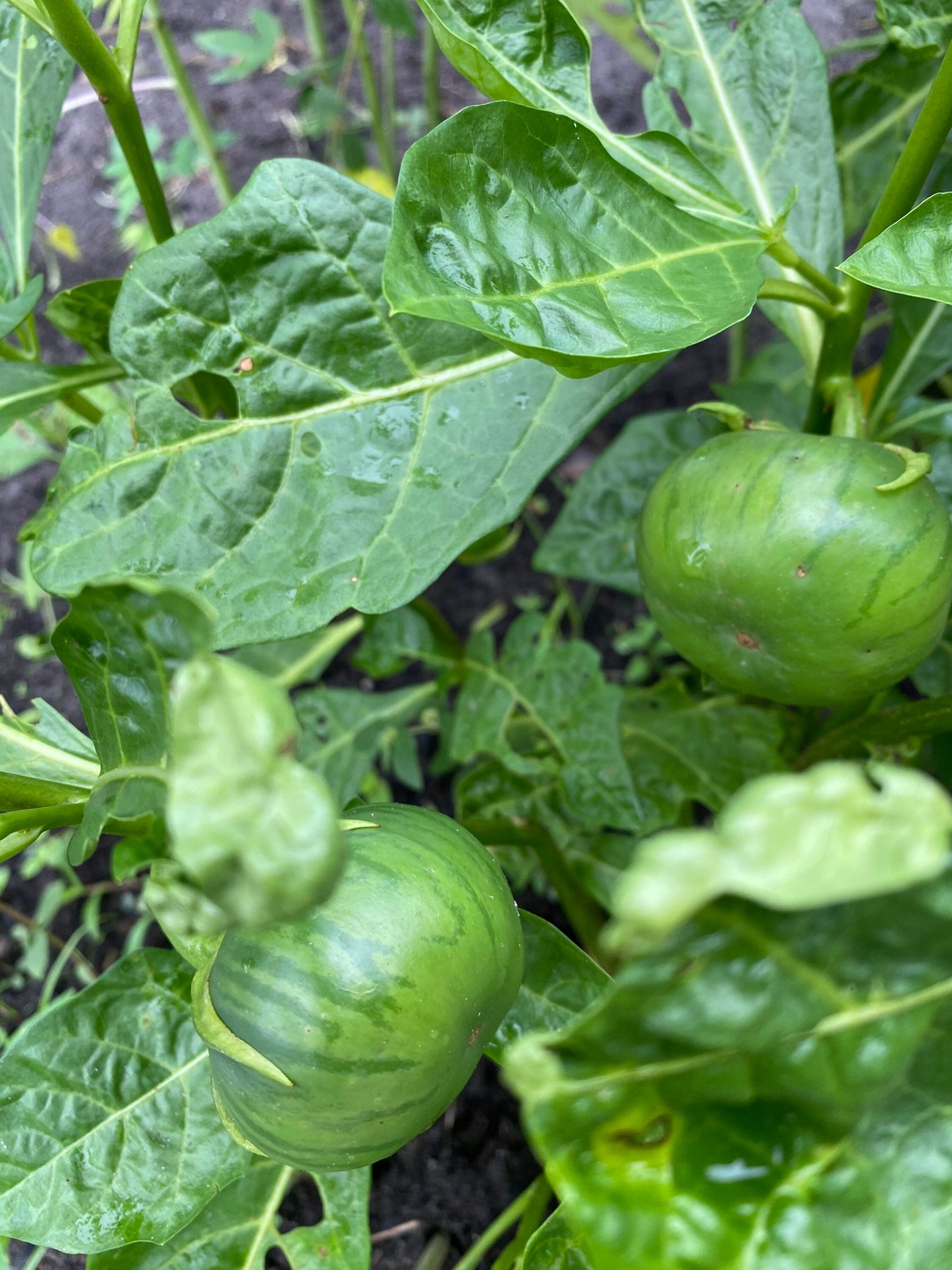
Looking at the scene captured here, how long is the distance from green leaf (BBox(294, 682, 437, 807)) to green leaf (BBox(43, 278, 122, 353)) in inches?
24.4

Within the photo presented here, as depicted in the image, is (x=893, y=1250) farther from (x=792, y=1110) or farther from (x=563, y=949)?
(x=563, y=949)

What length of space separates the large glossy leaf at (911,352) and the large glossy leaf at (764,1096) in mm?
948

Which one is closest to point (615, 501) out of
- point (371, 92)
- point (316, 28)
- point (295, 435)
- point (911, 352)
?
point (911, 352)

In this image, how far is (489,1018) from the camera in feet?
2.57

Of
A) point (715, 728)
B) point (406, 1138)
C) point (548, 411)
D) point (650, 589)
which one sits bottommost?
point (715, 728)

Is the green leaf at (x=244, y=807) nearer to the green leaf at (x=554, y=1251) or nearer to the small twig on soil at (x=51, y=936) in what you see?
the green leaf at (x=554, y=1251)

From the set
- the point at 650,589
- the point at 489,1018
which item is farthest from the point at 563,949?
the point at 650,589

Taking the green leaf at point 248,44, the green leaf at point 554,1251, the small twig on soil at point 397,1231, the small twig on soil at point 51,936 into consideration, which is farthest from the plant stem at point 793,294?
the green leaf at point 248,44

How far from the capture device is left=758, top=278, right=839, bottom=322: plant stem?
→ 94cm

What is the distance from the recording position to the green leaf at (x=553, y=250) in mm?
809

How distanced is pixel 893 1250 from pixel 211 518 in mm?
786

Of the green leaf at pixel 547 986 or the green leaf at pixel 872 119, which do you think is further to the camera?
the green leaf at pixel 872 119

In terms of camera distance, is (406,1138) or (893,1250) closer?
(893,1250)

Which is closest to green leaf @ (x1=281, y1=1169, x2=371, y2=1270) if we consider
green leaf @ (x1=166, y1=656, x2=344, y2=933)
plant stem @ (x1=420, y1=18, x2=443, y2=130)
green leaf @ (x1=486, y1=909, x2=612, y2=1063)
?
→ green leaf @ (x1=486, y1=909, x2=612, y2=1063)
